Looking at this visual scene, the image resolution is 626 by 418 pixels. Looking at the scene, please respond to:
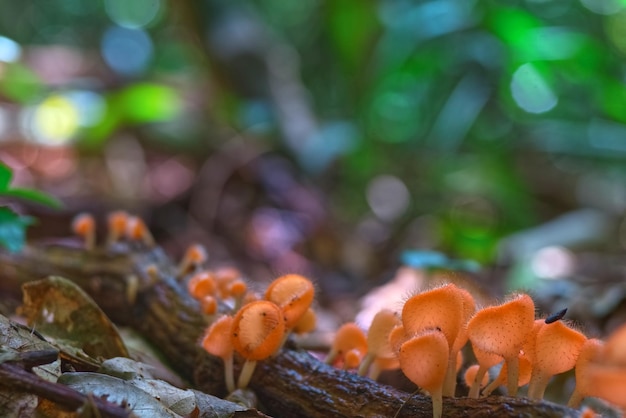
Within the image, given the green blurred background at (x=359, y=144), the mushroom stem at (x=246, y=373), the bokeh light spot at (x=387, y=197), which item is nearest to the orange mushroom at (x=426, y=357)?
the mushroom stem at (x=246, y=373)

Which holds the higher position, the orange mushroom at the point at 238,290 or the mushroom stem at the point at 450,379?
the orange mushroom at the point at 238,290

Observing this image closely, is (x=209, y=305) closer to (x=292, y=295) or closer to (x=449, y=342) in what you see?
(x=292, y=295)

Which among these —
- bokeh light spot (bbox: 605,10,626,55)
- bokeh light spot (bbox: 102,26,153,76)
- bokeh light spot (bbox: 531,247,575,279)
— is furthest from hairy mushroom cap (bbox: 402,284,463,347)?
bokeh light spot (bbox: 605,10,626,55)

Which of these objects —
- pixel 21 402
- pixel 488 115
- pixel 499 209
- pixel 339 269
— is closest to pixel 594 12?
pixel 488 115

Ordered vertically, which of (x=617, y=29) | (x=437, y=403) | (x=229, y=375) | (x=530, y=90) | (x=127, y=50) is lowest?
(x=229, y=375)

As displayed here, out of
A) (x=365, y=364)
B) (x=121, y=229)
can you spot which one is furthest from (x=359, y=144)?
(x=365, y=364)

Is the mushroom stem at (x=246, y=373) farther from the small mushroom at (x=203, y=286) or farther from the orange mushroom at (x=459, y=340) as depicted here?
the orange mushroom at (x=459, y=340)
